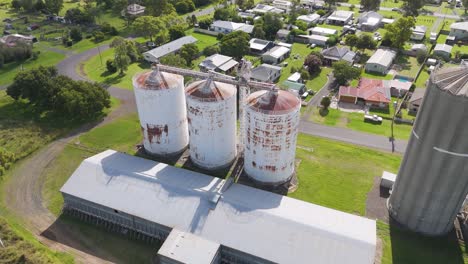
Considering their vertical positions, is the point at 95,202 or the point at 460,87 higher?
the point at 460,87

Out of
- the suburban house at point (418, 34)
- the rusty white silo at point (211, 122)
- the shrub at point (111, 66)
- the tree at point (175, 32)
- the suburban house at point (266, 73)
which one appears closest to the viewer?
the rusty white silo at point (211, 122)

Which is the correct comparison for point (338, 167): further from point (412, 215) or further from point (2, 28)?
point (2, 28)

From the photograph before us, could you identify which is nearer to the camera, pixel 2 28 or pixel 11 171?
pixel 11 171

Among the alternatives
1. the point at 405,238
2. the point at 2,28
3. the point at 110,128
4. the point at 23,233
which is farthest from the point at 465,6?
the point at 2,28

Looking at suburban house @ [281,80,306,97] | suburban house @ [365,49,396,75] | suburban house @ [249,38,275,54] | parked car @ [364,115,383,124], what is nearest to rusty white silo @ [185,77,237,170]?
suburban house @ [281,80,306,97]

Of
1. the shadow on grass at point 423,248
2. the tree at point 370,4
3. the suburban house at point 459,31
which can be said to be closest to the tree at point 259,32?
the tree at point 370,4

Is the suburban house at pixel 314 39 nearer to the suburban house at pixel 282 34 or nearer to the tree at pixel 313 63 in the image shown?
the suburban house at pixel 282 34
